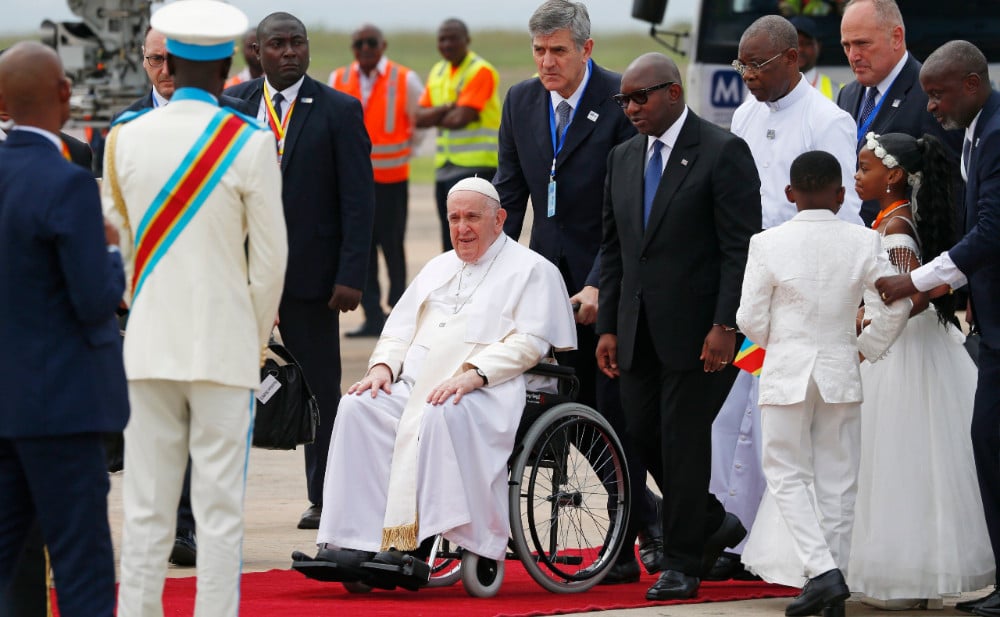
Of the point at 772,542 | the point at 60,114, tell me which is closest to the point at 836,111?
the point at 772,542

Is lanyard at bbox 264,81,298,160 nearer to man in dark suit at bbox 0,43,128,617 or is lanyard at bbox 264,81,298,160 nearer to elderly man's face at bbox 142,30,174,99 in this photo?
elderly man's face at bbox 142,30,174,99

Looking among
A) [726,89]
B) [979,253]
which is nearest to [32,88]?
[979,253]

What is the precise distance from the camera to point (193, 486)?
4922 millimetres

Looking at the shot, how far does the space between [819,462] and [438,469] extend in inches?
50.6

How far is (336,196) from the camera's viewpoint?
755 cm

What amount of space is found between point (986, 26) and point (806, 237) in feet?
24.4

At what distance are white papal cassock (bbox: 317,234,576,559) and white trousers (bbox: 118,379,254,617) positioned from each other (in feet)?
4.44

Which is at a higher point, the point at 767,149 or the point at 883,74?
the point at 883,74

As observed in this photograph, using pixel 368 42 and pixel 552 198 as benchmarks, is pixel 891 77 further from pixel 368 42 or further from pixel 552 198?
pixel 368 42

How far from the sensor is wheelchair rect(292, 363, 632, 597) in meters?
6.25

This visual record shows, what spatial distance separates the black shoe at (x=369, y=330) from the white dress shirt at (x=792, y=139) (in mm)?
7323

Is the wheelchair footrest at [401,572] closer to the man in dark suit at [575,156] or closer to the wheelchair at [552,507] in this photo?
the wheelchair at [552,507]

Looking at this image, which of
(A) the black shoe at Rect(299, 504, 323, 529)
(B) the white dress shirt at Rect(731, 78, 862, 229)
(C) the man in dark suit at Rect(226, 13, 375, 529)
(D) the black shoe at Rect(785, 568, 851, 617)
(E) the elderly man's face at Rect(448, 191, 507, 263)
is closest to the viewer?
(D) the black shoe at Rect(785, 568, 851, 617)

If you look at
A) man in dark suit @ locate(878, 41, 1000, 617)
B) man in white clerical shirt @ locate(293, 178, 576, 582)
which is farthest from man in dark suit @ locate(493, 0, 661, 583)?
man in dark suit @ locate(878, 41, 1000, 617)
